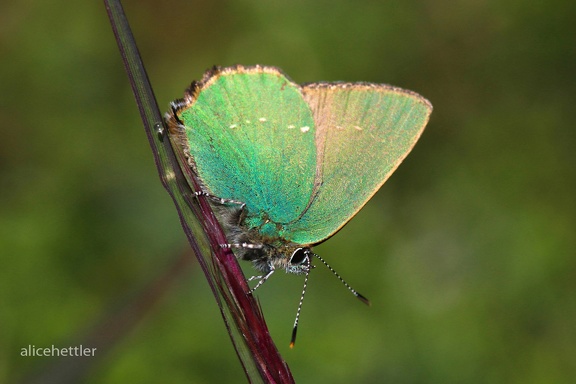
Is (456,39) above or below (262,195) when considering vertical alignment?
above

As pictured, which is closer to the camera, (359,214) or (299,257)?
(299,257)

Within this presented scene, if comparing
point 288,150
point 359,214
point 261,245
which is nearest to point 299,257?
point 261,245

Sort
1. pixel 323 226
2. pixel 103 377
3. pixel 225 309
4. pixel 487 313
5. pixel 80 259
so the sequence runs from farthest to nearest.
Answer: pixel 487 313
pixel 80 259
pixel 103 377
pixel 323 226
pixel 225 309

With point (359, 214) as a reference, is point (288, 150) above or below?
below

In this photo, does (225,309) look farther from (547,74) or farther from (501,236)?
(547,74)

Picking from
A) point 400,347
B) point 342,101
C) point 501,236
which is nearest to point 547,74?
point 501,236

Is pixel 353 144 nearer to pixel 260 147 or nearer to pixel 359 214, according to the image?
pixel 260 147

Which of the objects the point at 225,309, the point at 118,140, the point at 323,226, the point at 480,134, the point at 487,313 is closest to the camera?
the point at 225,309
